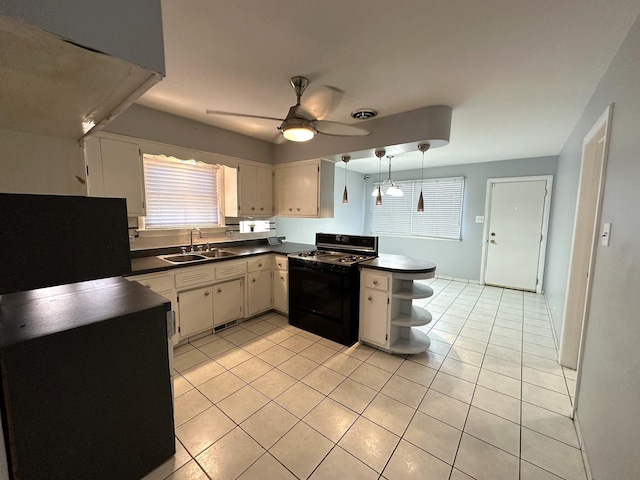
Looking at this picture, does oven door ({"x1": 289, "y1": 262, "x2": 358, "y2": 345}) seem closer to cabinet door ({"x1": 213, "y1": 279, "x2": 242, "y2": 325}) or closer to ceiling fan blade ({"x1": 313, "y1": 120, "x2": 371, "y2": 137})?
cabinet door ({"x1": 213, "y1": 279, "x2": 242, "y2": 325})

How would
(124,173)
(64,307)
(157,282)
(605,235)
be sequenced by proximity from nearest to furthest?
(64,307) → (605,235) → (157,282) → (124,173)

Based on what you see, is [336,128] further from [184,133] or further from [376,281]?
[184,133]

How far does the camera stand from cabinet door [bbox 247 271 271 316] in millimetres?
3338

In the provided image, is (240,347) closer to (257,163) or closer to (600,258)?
(257,163)

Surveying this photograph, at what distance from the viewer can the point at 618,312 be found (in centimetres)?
127

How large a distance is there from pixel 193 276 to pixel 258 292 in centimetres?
93

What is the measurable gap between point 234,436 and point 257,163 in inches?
124

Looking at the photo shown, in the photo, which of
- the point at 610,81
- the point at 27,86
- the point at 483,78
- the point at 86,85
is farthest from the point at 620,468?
the point at 27,86

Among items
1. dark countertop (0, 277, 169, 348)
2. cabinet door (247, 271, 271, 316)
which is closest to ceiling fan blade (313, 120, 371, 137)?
dark countertop (0, 277, 169, 348)

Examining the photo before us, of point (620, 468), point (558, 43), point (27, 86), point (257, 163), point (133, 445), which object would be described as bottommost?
point (133, 445)

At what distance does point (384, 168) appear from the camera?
5738 millimetres

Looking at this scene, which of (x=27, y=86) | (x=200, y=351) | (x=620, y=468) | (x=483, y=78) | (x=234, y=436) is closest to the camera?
(x=27, y=86)

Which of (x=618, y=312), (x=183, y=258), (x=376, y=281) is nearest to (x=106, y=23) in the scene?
(x=618, y=312)

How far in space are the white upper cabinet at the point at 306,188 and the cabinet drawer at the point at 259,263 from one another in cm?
78
